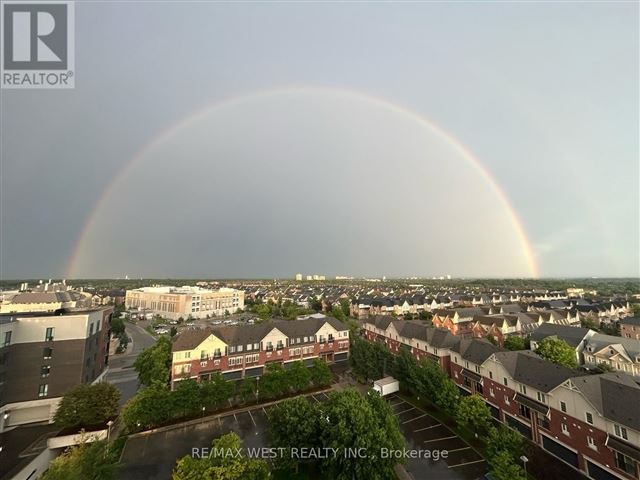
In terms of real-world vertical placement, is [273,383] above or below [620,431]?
below

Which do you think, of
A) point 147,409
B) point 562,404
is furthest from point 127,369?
point 562,404

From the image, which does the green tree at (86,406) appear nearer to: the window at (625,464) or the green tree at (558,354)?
the window at (625,464)

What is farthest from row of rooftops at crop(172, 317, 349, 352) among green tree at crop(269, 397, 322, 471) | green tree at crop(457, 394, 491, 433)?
green tree at crop(457, 394, 491, 433)

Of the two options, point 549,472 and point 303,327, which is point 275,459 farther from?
point 303,327

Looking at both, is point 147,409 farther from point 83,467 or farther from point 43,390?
point 43,390

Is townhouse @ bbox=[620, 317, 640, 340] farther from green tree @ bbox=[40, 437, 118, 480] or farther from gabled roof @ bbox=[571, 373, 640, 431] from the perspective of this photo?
green tree @ bbox=[40, 437, 118, 480]
